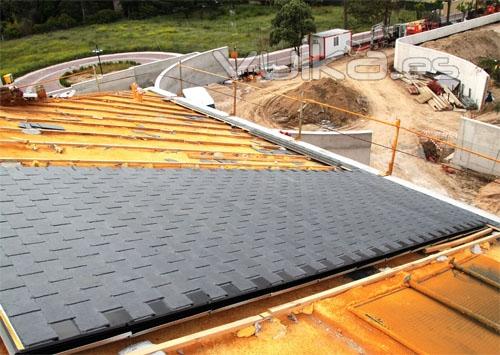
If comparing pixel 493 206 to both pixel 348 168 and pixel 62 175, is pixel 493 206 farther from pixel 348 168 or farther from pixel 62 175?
pixel 62 175

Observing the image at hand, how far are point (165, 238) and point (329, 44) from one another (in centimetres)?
3878

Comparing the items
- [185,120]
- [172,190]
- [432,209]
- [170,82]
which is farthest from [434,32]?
[172,190]

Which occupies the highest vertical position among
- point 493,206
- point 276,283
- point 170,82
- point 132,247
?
point 132,247

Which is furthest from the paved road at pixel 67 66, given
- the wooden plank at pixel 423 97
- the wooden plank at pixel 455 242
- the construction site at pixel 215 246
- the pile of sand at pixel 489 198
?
the wooden plank at pixel 455 242

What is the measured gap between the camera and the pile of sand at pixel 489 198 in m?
19.4

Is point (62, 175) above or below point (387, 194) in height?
above

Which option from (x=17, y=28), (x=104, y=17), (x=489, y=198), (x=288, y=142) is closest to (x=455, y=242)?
(x=288, y=142)

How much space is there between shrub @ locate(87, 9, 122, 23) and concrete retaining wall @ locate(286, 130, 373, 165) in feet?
183

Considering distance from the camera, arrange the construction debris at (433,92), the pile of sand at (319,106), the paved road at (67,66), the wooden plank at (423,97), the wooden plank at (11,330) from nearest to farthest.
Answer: the wooden plank at (11,330)
the pile of sand at (319,106)
the construction debris at (433,92)
the wooden plank at (423,97)
the paved road at (67,66)

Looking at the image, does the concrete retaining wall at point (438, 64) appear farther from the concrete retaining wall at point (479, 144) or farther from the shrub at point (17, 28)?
the shrub at point (17, 28)

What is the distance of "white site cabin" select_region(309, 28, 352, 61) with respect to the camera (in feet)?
133

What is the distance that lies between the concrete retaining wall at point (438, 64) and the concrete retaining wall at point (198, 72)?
14.8m

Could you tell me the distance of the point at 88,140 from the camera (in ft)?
33.4

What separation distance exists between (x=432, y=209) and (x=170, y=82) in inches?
872
